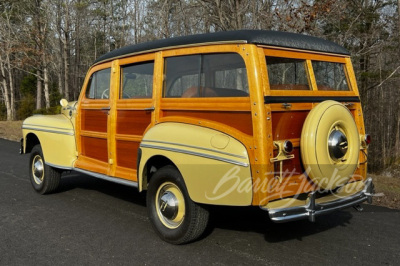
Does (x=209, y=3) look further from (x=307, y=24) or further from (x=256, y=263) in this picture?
(x=256, y=263)

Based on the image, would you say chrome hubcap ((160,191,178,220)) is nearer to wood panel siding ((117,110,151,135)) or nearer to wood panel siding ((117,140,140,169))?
wood panel siding ((117,140,140,169))

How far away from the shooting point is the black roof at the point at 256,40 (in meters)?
3.61

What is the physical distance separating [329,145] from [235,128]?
0.91 meters

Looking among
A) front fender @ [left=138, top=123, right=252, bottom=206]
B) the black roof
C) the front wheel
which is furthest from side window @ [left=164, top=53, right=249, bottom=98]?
the front wheel

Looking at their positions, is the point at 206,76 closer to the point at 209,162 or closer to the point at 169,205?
the point at 209,162

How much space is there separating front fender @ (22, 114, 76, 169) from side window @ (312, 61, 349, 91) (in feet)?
11.4

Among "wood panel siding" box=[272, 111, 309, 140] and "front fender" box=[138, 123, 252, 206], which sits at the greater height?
"wood panel siding" box=[272, 111, 309, 140]

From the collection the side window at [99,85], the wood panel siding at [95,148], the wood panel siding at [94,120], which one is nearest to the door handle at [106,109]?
the wood panel siding at [94,120]

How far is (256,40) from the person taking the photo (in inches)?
140

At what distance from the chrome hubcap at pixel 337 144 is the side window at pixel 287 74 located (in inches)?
24.5

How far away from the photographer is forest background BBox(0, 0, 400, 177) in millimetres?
10180

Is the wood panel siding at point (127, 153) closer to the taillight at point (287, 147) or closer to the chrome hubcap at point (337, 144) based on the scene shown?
the taillight at point (287, 147)

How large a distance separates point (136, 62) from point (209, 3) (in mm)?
7420

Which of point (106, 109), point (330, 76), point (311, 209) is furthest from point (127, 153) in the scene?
point (330, 76)
